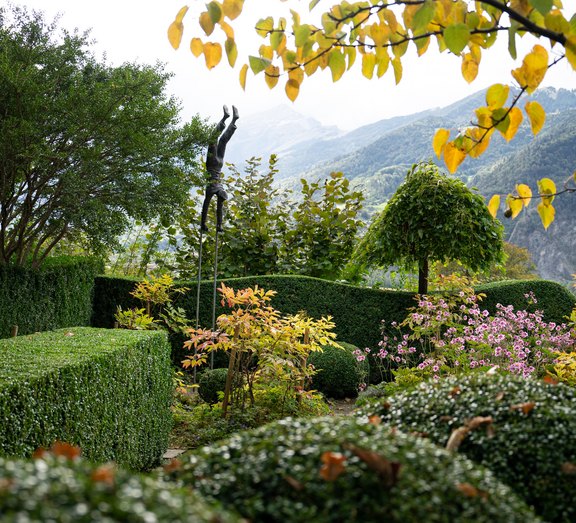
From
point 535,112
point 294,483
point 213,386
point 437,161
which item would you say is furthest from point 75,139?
point 437,161

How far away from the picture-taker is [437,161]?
2211 cm

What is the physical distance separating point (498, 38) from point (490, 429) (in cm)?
142

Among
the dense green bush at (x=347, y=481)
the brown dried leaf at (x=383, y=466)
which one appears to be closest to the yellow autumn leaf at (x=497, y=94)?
the dense green bush at (x=347, y=481)

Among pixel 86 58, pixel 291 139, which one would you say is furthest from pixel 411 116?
pixel 86 58

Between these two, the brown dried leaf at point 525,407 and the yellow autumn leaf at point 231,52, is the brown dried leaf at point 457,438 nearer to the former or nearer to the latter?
the brown dried leaf at point 525,407

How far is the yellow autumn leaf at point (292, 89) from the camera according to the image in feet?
7.45

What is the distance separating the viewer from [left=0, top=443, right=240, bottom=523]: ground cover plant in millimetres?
788

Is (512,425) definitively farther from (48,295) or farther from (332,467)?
(48,295)

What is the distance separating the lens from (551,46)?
6.34 ft

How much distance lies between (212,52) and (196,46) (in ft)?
0.19

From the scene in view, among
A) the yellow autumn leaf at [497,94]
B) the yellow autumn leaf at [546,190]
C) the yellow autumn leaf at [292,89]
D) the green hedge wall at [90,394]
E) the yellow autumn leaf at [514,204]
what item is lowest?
the green hedge wall at [90,394]

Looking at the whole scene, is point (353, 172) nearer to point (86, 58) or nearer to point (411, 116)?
point (411, 116)

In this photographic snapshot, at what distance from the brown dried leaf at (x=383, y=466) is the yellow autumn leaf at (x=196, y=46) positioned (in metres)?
1.55

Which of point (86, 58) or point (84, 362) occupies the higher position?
point (86, 58)
